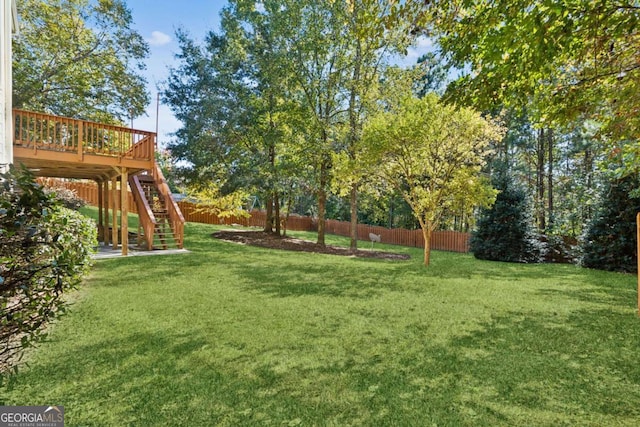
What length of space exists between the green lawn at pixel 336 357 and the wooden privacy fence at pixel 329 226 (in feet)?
31.7

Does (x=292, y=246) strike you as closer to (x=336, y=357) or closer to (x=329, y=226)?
(x=336, y=357)

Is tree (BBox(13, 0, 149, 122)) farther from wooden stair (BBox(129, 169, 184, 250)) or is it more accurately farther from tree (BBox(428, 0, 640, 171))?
tree (BBox(428, 0, 640, 171))

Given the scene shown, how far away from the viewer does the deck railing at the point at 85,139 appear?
7742 mm

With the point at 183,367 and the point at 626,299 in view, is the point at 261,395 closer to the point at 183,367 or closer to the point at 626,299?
the point at 183,367

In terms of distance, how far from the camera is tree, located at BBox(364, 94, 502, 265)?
796cm

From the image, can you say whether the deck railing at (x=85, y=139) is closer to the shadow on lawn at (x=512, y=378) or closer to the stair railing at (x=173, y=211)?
the stair railing at (x=173, y=211)

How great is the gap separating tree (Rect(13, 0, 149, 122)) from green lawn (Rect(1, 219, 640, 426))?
9.44 m

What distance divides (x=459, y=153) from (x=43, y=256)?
27.5ft

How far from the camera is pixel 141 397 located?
2471 millimetres

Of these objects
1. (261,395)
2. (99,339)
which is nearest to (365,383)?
(261,395)

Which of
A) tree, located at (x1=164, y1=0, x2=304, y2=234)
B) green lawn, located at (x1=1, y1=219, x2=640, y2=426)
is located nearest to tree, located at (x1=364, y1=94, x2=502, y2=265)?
green lawn, located at (x1=1, y1=219, x2=640, y2=426)

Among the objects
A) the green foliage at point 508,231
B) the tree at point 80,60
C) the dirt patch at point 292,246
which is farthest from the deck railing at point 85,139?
the green foliage at point 508,231

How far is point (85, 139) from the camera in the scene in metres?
8.67

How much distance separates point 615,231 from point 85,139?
47.4 feet
